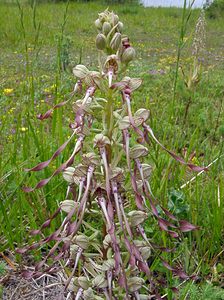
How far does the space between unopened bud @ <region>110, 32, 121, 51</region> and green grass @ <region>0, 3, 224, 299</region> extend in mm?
742

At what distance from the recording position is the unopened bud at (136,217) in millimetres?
1364

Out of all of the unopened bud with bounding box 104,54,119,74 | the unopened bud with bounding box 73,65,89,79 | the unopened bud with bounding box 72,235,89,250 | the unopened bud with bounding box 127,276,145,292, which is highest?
the unopened bud with bounding box 104,54,119,74

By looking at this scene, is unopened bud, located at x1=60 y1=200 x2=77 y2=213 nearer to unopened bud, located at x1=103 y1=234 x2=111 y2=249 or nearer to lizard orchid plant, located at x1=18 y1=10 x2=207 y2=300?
lizard orchid plant, located at x1=18 y1=10 x2=207 y2=300

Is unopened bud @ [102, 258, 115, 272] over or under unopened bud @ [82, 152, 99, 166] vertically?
under

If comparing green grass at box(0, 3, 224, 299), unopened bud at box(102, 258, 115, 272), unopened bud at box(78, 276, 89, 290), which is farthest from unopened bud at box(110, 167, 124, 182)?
green grass at box(0, 3, 224, 299)

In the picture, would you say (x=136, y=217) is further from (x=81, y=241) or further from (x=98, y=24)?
(x=98, y=24)

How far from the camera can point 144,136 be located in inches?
52.9

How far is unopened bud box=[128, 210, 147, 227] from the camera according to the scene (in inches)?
53.7

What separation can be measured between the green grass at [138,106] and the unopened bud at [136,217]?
0.53 meters

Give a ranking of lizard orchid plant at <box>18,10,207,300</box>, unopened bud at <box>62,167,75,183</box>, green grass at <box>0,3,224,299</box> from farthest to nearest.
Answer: green grass at <box>0,3,224,299</box>
unopened bud at <box>62,167,75,183</box>
lizard orchid plant at <box>18,10,207,300</box>

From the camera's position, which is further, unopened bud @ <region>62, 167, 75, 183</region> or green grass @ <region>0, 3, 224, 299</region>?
green grass @ <region>0, 3, 224, 299</region>

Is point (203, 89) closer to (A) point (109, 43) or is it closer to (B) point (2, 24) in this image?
(A) point (109, 43)

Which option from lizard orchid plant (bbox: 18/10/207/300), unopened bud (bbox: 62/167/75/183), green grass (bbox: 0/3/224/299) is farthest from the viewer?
green grass (bbox: 0/3/224/299)

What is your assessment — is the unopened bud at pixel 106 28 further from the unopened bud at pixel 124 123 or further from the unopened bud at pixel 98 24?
the unopened bud at pixel 124 123
